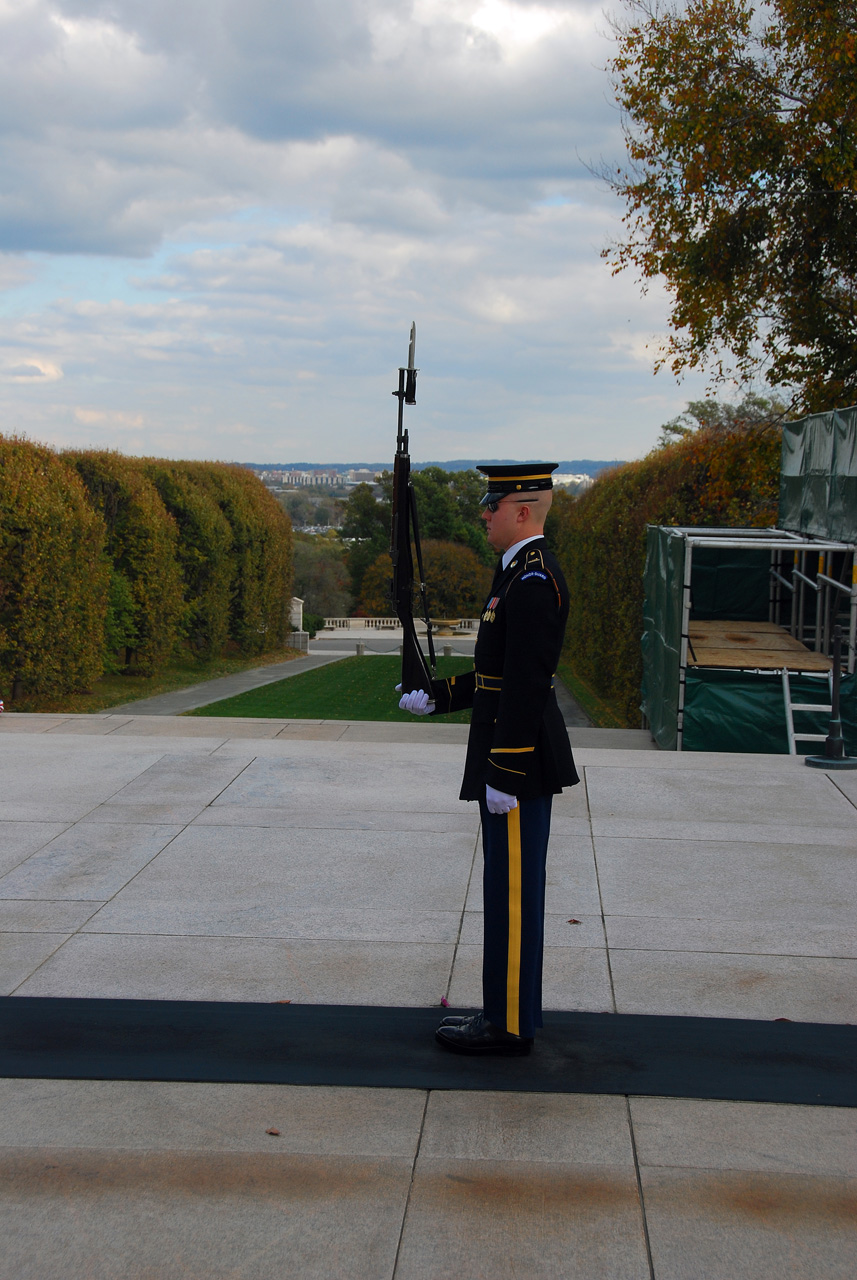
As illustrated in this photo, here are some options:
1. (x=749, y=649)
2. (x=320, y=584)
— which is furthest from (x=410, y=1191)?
(x=320, y=584)

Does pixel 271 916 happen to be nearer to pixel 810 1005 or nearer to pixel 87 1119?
pixel 87 1119

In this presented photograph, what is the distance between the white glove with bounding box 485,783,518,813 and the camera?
312 centimetres

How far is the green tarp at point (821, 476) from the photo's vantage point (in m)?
10.0

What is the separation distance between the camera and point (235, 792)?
6.52 meters

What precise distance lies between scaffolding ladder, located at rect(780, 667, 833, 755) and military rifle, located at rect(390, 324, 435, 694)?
605 centimetres

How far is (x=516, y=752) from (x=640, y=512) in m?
15.9

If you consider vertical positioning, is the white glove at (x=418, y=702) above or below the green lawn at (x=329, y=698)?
above


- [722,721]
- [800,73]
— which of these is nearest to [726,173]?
[800,73]

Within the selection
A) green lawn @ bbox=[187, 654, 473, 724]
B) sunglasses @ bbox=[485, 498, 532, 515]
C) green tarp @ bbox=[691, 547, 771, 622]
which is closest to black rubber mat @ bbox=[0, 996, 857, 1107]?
Answer: sunglasses @ bbox=[485, 498, 532, 515]

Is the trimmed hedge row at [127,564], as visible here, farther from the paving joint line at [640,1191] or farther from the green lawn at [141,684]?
the paving joint line at [640,1191]

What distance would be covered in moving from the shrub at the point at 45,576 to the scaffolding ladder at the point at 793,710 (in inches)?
553

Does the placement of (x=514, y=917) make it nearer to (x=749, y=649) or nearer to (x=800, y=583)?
(x=749, y=649)

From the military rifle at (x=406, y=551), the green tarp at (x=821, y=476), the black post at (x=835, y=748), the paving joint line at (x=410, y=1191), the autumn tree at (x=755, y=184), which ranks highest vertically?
the autumn tree at (x=755, y=184)

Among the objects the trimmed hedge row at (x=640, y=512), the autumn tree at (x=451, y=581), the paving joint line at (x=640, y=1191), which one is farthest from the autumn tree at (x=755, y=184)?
the autumn tree at (x=451, y=581)
